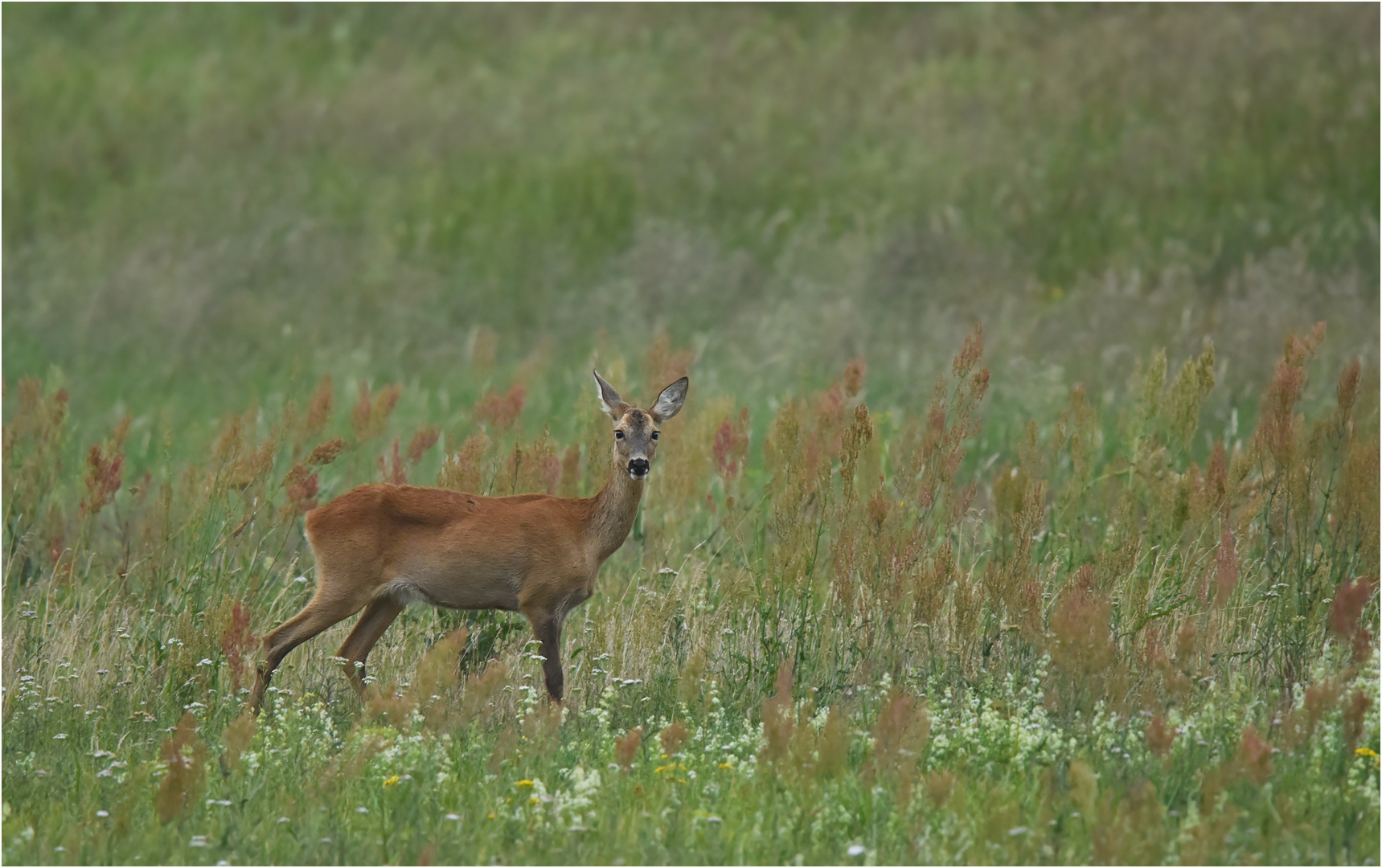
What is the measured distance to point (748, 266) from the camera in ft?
53.6

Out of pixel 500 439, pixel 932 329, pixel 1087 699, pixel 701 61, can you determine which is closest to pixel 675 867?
pixel 1087 699

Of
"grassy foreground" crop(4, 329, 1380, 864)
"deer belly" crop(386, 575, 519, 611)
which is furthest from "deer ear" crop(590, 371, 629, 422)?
"deer belly" crop(386, 575, 519, 611)

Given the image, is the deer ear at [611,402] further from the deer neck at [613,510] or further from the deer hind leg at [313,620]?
the deer hind leg at [313,620]

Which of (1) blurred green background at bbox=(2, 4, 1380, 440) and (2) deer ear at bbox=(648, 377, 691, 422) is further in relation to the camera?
(1) blurred green background at bbox=(2, 4, 1380, 440)

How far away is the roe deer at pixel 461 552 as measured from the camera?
6.42 m

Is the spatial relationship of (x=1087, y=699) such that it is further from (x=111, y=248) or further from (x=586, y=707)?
(x=111, y=248)

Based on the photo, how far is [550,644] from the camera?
6457mm

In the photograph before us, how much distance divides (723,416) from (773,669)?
1633 millimetres

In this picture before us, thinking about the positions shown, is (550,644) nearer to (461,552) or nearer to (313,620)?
(461,552)

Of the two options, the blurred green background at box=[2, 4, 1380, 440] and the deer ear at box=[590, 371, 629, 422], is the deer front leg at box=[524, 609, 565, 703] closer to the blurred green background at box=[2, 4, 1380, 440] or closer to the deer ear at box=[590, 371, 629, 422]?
the deer ear at box=[590, 371, 629, 422]

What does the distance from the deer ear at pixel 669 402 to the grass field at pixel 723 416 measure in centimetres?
46

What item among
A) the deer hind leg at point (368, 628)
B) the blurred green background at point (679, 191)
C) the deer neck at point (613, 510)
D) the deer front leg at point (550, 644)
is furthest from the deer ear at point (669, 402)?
the blurred green background at point (679, 191)

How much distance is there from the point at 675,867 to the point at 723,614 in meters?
2.29

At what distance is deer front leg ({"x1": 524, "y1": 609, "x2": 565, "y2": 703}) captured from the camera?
6.41 metres
